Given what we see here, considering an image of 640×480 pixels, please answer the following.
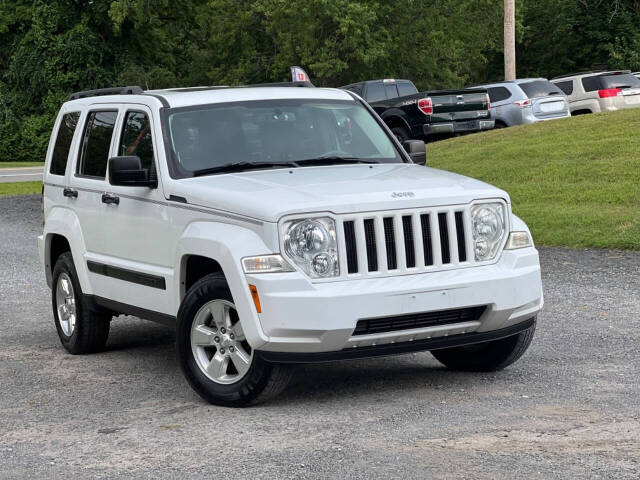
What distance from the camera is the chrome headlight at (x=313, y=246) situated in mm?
6473

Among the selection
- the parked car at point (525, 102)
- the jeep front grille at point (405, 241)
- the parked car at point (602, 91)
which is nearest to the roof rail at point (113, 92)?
the jeep front grille at point (405, 241)

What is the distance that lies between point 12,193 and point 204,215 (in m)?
22.4

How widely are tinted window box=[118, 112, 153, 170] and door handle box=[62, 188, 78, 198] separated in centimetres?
66

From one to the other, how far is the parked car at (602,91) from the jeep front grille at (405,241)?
22873 mm

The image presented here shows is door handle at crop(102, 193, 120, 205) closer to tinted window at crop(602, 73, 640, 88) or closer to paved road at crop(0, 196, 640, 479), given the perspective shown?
paved road at crop(0, 196, 640, 479)

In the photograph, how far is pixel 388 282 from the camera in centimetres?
655

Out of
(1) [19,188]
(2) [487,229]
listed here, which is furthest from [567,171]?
(1) [19,188]

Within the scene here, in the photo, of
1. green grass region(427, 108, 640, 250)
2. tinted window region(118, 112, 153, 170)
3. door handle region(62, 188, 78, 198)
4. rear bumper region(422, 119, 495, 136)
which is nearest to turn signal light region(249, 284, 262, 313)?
tinted window region(118, 112, 153, 170)

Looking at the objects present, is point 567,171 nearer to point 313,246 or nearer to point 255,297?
point 313,246

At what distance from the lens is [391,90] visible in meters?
28.2

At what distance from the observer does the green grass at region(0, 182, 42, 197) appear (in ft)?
93.8

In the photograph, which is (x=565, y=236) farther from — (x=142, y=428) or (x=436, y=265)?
(x=142, y=428)

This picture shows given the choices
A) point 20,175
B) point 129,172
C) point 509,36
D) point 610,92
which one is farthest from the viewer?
point 20,175

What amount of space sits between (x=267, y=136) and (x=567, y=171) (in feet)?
38.8
